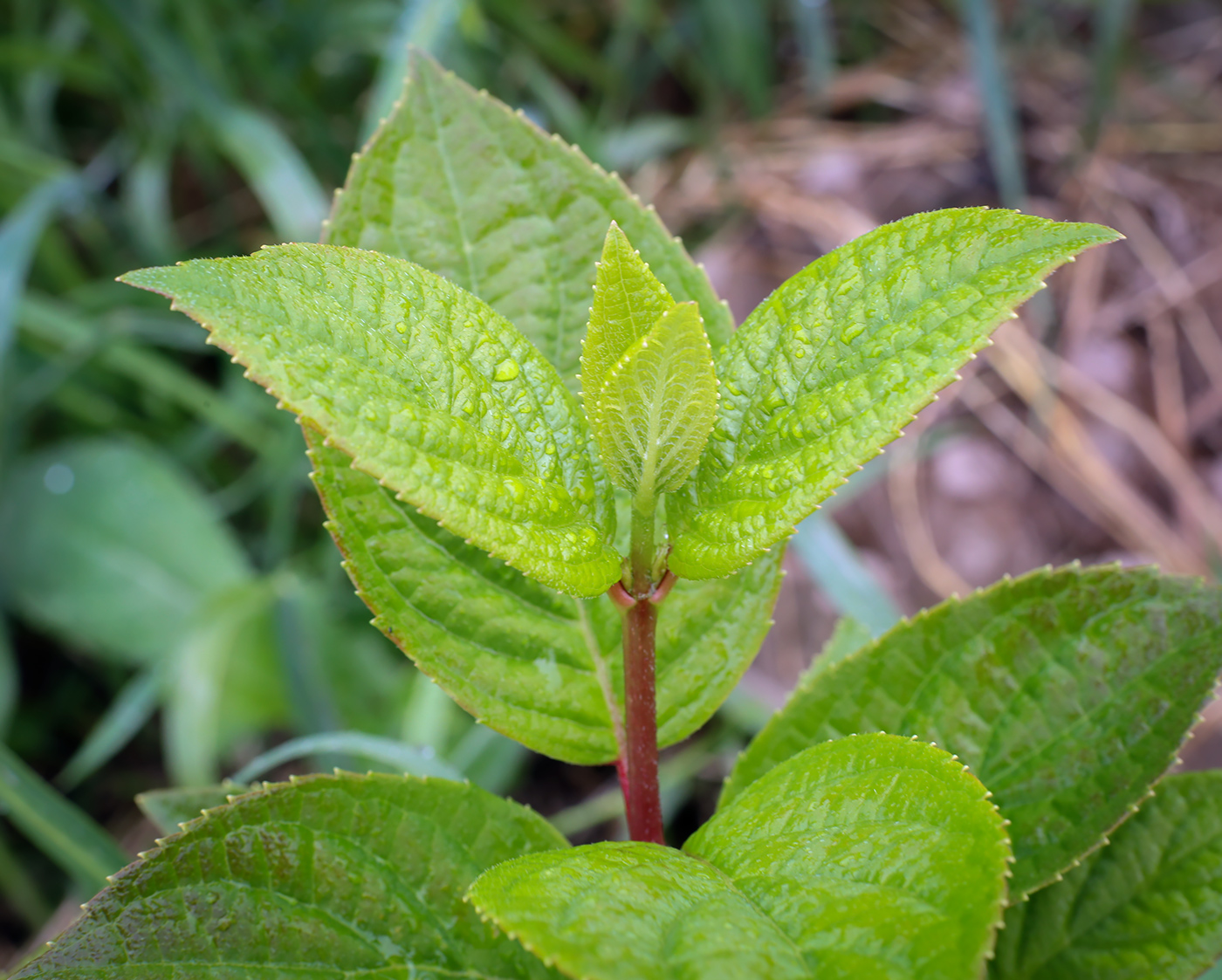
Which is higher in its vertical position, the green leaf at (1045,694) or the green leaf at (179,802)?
the green leaf at (179,802)

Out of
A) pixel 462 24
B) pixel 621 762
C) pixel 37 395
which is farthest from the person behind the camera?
pixel 462 24

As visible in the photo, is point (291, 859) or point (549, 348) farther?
point (549, 348)

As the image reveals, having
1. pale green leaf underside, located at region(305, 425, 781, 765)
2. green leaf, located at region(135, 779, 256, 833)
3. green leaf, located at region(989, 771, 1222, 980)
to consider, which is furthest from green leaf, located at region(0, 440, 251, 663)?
green leaf, located at region(989, 771, 1222, 980)

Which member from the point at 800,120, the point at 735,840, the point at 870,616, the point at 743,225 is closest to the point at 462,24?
the point at 743,225

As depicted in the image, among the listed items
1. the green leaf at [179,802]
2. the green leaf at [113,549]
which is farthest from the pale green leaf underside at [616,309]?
the green leaf at [113,549]

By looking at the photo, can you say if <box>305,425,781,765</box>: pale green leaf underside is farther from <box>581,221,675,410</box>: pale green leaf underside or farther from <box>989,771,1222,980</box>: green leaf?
<box>989,771,1222,980</box>: green leaf

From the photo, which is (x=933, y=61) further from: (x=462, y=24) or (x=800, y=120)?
(x=462, y=24)

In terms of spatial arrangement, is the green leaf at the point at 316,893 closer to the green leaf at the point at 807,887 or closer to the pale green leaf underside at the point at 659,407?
the green leaf at the point at 807,887
